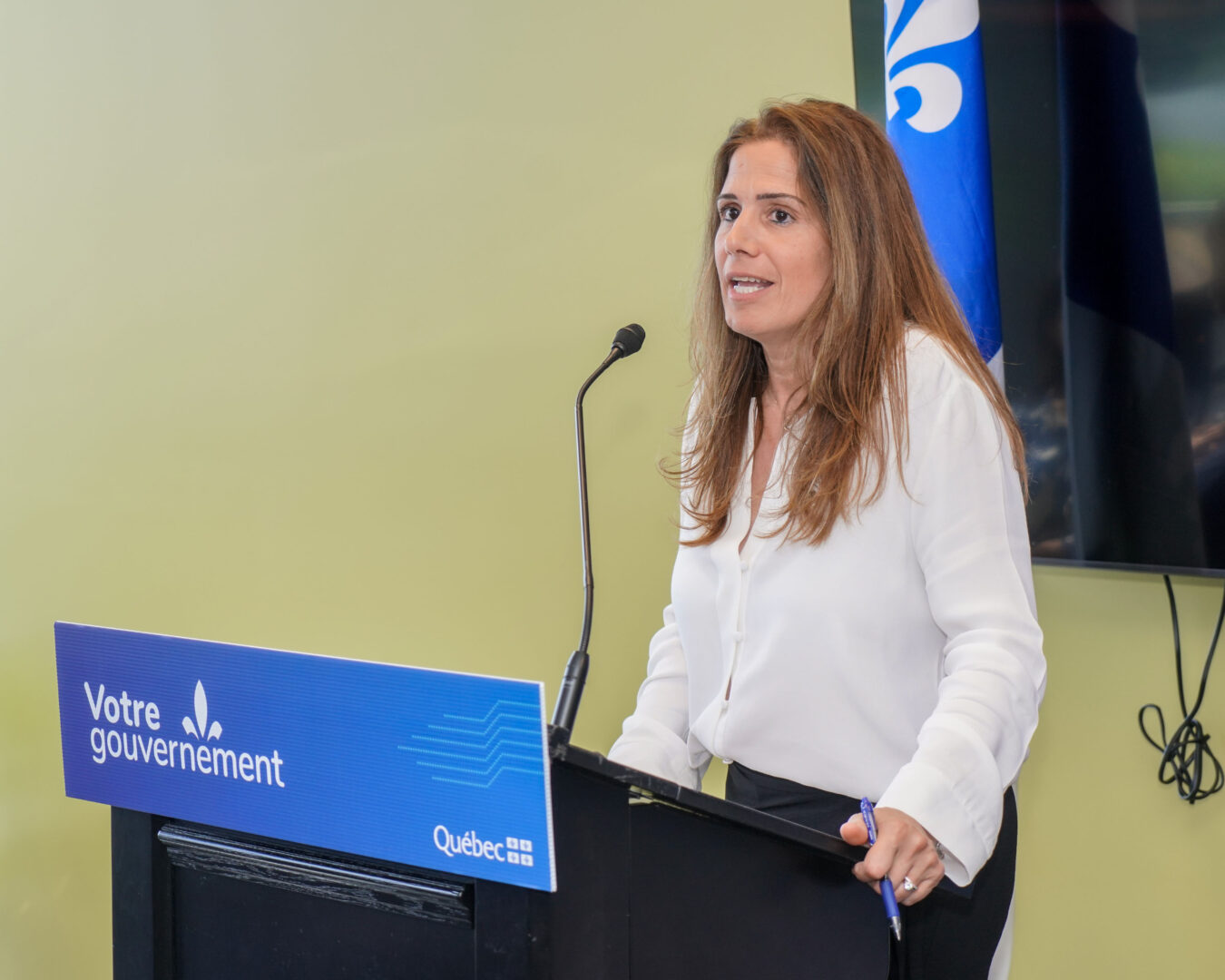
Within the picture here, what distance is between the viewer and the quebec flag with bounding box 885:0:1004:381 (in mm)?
1992

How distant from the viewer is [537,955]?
2.75 feet

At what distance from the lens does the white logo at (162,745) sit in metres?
0.91

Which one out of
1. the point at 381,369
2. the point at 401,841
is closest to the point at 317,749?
the point at 401,841

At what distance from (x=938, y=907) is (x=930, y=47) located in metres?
1.39

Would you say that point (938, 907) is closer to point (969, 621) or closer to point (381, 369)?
point (969, 621)

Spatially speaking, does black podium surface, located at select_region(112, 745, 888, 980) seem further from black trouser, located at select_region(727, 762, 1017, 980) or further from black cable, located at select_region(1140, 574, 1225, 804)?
black cable, located at select_region(1140, 574, 1225, 804)

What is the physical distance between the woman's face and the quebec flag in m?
0.68

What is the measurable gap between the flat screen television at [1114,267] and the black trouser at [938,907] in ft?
2.64

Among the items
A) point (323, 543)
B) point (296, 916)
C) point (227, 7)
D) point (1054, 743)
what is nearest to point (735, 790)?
point (296, 916)

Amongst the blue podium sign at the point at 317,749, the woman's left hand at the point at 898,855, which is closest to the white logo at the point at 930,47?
the woman's left hand at the point at 898,855

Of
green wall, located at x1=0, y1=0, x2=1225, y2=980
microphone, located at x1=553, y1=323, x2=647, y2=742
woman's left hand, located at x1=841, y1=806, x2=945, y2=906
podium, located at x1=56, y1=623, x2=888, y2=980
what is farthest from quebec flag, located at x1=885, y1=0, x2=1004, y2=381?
podium, located at x1=56, y1=623, x2=888, y2=980

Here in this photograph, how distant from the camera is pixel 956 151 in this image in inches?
78.9

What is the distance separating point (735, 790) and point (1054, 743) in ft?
3.63

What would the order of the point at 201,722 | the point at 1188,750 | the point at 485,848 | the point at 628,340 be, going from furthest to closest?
the point at 1188,750, the point at 628,340, the point at 201,722, the point at 485,848
